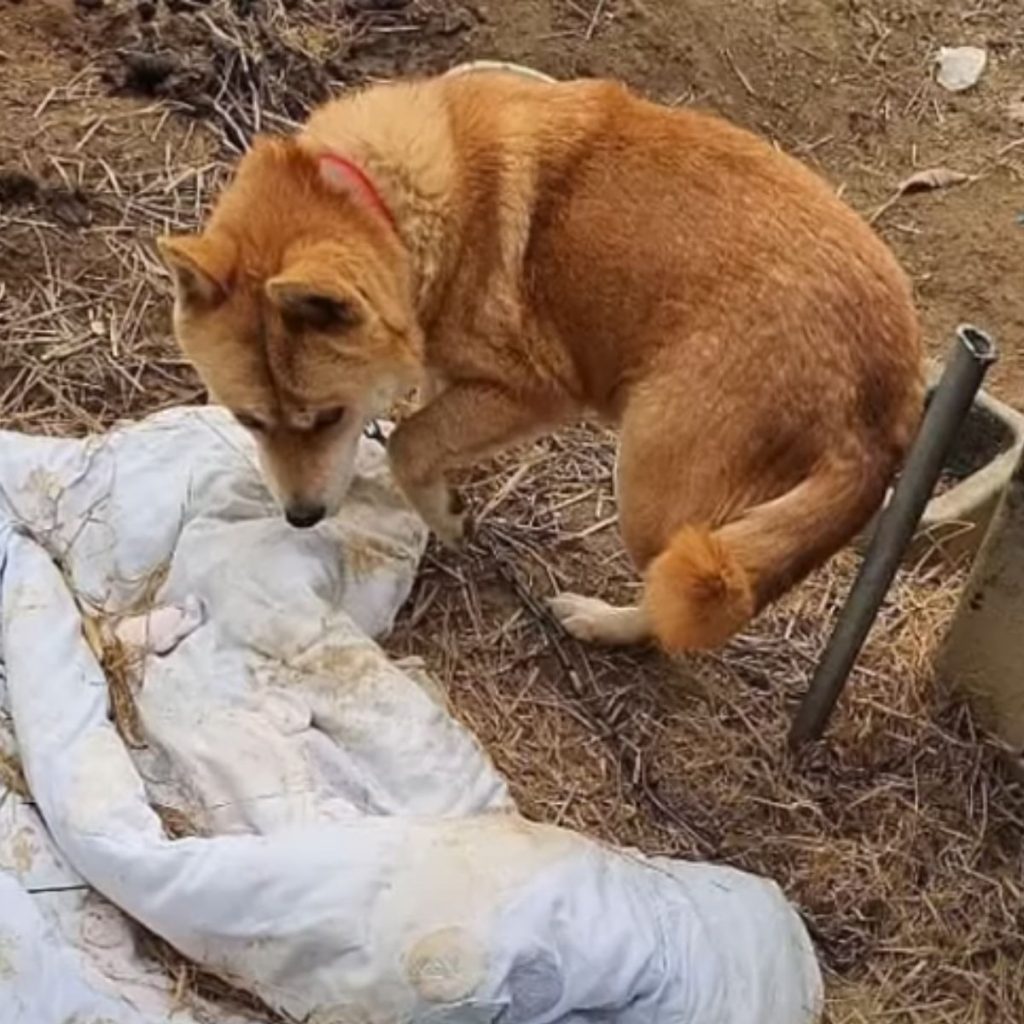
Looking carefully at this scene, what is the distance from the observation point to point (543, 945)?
9.52 feet

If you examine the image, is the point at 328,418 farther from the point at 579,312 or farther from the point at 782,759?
the point at 782,759

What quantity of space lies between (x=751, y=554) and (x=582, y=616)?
1.84 feet

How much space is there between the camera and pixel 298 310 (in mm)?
3084

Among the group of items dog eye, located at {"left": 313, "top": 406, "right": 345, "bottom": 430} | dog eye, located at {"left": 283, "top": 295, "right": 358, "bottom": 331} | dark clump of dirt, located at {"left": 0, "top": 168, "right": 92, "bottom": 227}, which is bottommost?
dark clump of dirt, located at {"left": 0, "top": 168, "right": 92, "bottom": 227}

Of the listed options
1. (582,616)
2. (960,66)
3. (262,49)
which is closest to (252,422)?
(582,616)

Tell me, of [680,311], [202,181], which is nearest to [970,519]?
[680,311]

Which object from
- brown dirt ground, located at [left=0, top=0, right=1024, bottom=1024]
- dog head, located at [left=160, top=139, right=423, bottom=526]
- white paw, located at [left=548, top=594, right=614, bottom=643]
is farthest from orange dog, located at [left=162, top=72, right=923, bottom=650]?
brown dirt ground, located at [left=0, top=0, right=1024, bottom=1024]

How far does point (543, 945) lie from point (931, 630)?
1.08 metres

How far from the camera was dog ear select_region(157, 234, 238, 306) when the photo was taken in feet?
10.1

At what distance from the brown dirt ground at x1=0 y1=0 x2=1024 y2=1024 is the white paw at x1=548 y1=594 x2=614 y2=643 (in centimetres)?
3

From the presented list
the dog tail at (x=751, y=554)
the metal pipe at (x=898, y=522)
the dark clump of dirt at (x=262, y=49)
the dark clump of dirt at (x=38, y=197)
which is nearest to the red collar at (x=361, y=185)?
the dog tail at (x=751, y=554)

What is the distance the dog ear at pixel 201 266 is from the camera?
309cm

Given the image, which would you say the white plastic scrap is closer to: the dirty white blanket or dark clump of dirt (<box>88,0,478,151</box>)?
dark clump of dirt (<box>88,0,478,151</box>)

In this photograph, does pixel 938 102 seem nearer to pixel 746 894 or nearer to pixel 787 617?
pixel 787 617
